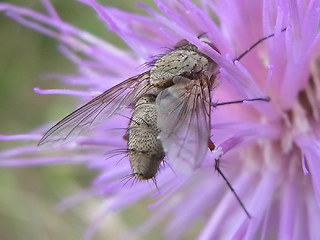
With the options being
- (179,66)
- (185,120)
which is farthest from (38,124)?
(185,120)

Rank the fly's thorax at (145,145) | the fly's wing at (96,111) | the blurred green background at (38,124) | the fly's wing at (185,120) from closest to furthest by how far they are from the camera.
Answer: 1. the fly's wing at (185,120)
2. the fly's thorax at (145,145)
3. the fly's wing at (96,111)
4. the blurred green background at (38,124)

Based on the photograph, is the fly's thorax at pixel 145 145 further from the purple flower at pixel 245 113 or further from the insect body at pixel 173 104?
the purple flower at pixel 245 113

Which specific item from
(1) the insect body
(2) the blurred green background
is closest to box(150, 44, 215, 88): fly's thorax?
(1) the insect body

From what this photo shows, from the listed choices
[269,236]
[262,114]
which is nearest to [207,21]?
[262,114]

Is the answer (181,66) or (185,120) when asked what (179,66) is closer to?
(181,66)

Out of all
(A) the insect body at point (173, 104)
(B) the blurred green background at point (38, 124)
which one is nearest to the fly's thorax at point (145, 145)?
(A) the insect body at point (173, 104)

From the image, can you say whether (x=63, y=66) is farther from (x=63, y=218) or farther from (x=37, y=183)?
(x=63, y=218)
